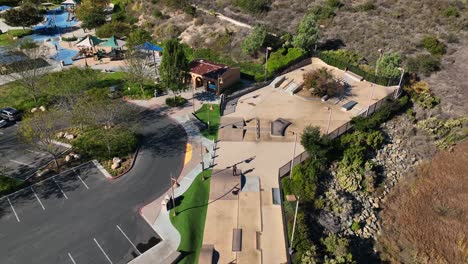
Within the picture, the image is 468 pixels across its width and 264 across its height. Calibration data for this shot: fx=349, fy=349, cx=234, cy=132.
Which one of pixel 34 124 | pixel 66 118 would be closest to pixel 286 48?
pixel 66 118

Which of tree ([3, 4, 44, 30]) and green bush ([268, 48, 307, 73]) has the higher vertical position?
tree ([3, 4, 44, 30])

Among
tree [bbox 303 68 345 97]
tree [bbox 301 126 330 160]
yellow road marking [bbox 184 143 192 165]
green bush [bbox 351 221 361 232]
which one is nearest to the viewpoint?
green bush [bbox 351 221 361 232]

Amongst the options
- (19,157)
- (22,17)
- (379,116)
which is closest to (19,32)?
(22,17)

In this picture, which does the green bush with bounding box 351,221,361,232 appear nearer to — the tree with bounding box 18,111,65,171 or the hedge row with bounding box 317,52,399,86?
the hedge row with bounding box 317,52,399,86

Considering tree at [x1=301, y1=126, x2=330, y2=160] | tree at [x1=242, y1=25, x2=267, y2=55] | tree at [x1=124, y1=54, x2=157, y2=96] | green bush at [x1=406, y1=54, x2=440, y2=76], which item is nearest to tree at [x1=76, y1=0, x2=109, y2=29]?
tree at [x1=124, y1=54, x2=157, y2=96]

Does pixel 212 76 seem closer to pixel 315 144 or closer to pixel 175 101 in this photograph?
pixel 175 101

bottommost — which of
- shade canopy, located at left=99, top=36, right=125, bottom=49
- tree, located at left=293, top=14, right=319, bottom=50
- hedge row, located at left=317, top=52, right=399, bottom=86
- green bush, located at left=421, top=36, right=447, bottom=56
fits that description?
hedge row, located at left=317, top=52, right=399, bottom=86

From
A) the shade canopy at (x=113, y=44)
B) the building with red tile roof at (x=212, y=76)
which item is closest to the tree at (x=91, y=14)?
the shade canopy at (x=113, y=44)
